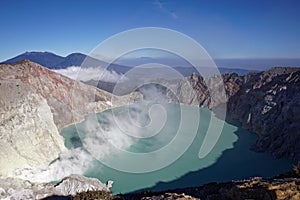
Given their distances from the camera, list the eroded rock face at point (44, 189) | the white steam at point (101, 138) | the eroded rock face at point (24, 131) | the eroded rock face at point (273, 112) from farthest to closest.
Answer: the eroded rock face at point (273, 112) < the white steam at point (101, 138) < the eroded rock face at point (24, 131) < the eroded rock face at point (44, 189)

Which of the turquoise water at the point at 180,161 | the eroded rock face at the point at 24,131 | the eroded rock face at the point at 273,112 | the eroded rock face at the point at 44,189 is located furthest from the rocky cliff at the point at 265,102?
the eroded rock face at the point at 24,131

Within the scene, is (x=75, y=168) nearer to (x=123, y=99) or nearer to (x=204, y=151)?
(x=204, y=151)

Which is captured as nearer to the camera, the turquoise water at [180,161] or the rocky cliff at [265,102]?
the turquoise water at [180,161]

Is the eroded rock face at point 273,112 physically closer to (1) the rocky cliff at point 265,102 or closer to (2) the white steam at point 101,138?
(1) the rocky cliff at point 265,102

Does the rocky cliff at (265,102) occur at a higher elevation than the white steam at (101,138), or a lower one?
higher

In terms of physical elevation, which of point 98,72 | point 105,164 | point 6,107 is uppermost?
point 98,72

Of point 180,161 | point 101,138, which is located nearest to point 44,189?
point 180,161

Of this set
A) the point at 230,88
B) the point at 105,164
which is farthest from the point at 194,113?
the point at 105,164
